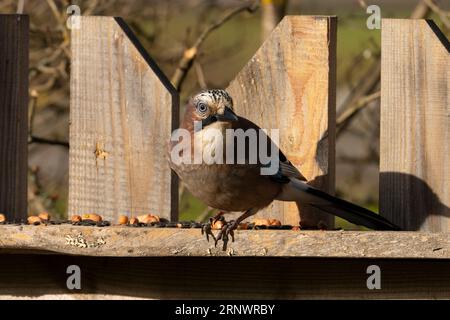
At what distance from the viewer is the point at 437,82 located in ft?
13.4

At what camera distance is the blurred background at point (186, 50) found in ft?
21.0

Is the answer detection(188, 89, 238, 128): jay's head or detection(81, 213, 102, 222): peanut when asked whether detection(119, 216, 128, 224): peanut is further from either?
detection(188, 89, 238, 128): jay's head

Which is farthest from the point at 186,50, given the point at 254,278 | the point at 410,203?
the point at 254,278

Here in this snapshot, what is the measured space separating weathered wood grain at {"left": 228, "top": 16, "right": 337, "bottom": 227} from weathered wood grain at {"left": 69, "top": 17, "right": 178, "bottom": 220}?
1.18ft

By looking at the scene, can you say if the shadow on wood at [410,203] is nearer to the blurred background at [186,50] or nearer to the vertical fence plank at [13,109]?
the vertical fence plank at [13,109]

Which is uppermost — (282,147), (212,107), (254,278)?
(212,107)

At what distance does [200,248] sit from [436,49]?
4.00 ft

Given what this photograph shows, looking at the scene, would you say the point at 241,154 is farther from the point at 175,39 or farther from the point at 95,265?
the point at 175,39

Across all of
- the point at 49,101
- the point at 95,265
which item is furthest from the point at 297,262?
the point at 49,101

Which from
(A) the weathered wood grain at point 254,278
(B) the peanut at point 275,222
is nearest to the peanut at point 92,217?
(A) the weathered wood grain at point 254,278

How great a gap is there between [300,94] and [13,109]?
1.19 m

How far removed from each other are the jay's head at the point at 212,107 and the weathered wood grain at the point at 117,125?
0.13 metres

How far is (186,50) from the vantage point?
640cm

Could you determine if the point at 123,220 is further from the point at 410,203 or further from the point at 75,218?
the point at 410,203
